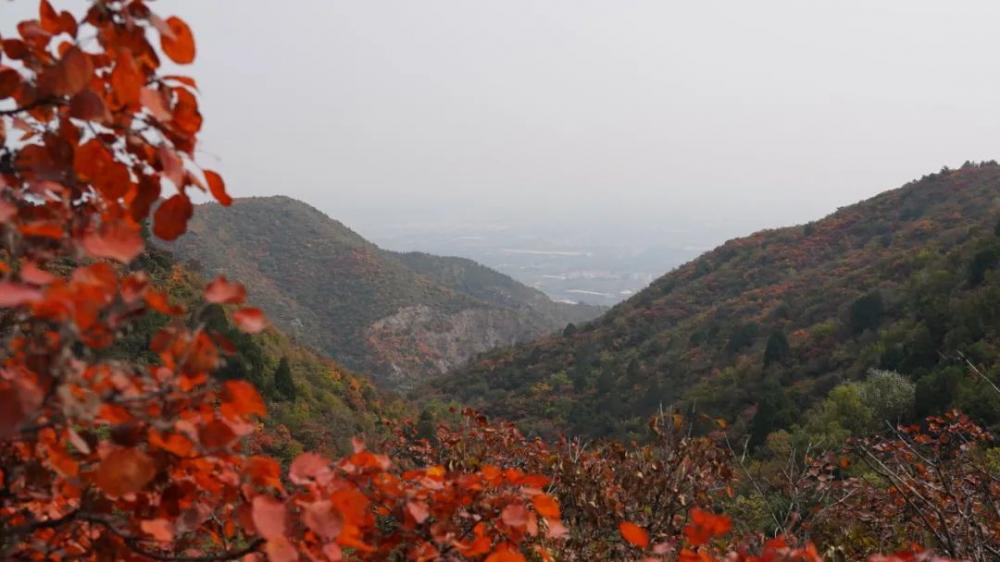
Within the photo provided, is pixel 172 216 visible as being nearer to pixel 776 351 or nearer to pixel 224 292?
pixel 224 292

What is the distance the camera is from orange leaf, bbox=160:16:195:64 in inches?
38.8

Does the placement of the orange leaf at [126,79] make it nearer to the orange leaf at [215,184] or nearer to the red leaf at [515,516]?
the orange leaf at [215,184]

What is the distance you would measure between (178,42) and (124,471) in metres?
0.66

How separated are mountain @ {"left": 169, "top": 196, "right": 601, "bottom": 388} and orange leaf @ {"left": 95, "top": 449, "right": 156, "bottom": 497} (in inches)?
1364

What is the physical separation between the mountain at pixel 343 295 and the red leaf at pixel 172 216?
34443 mm

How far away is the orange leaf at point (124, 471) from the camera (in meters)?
0.83

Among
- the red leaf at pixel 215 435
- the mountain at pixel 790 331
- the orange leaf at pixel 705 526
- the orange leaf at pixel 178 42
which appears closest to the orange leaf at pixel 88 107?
the orange leaf at pixel 178 42

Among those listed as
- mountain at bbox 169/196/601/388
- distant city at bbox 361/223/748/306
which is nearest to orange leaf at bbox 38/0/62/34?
mountain at bbox 169/196/601/388

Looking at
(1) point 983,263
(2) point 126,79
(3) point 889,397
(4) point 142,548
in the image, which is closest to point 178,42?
(2) point 126,79

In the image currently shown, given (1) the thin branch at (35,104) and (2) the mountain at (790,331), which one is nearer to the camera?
(1) the thin branch at (35,104)

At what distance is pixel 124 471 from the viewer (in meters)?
0.84

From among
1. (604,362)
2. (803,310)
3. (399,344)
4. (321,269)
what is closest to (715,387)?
(803,310)

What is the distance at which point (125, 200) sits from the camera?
1.06 meters

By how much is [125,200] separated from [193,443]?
44 centimetres
